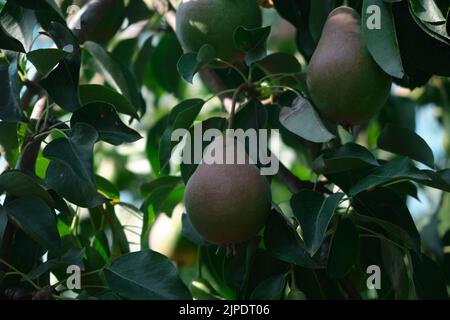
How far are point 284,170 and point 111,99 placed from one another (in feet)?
1.12

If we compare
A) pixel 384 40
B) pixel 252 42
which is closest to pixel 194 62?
pixel 252 42

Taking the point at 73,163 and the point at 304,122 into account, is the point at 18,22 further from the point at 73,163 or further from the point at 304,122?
the point at 304,122

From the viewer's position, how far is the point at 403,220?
4.61ft

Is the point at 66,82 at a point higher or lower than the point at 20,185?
higher

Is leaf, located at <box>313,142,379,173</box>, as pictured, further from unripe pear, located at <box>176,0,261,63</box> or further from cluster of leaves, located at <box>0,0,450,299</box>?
unripe pear, located at <box>176,0,261,63</box>

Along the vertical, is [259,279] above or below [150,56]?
below

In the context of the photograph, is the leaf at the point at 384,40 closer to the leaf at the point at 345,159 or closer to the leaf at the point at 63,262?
the leaf at the point at 345,159

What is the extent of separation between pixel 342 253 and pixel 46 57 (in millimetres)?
552

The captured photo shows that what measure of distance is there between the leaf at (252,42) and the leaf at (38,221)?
39cm

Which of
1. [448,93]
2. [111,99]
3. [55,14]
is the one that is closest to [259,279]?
[111,99]

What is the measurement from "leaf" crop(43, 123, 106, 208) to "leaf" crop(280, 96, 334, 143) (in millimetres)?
297

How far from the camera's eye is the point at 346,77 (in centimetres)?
131

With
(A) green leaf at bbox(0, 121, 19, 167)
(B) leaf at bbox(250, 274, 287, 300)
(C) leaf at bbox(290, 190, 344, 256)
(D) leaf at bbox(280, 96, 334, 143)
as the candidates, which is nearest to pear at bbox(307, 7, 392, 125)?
(D) leaf at bbox(280, 96, 334, 143)
